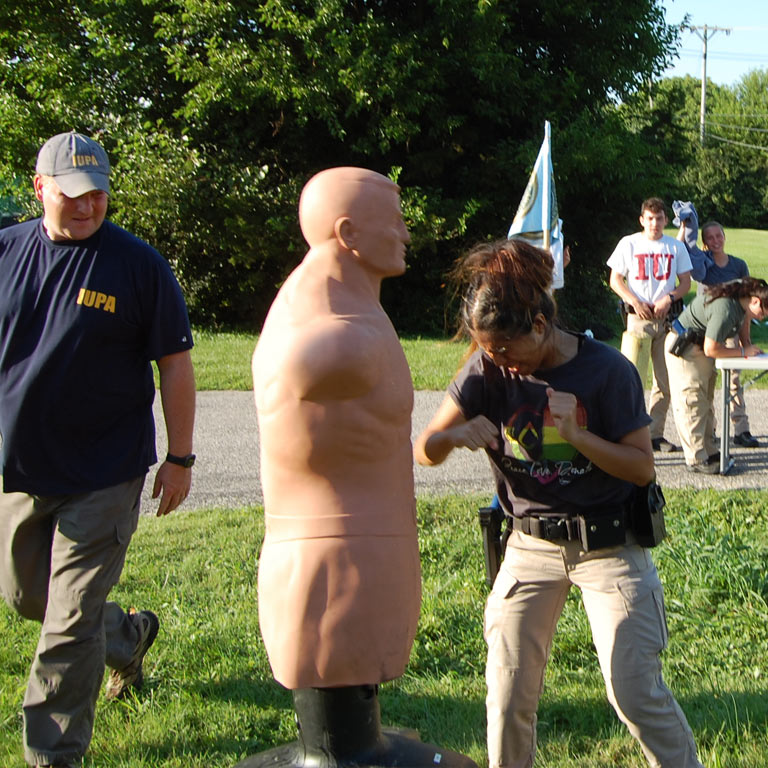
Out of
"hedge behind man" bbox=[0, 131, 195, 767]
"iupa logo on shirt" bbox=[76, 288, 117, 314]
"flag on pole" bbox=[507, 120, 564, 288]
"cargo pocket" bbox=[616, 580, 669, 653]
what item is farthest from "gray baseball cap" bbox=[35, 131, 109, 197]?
"flag on pole" bbox=[507, 120, 564, 288]

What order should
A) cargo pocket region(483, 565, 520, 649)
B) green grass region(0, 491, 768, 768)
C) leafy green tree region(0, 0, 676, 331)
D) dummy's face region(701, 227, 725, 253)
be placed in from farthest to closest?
leafy green tree region(0, 0, 676, 331)
dummy's face region(701, 227, 725, 253)
green grass region(0, 491, 768, 768)
cargo pocket region(483, 565, 520, 649)

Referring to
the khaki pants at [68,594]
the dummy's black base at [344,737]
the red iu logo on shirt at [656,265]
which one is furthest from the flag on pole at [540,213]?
the dummy's black base at [344,737]

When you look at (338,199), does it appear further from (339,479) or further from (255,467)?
(255,467)

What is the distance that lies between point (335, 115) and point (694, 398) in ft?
30.7

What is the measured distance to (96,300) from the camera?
3.27m

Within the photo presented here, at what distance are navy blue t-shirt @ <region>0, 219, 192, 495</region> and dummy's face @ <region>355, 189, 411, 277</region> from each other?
1585 millimetres

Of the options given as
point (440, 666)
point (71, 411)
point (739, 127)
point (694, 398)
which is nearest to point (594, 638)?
point (440, 666)

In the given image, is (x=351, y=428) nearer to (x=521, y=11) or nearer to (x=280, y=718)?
(x=280, y=718)

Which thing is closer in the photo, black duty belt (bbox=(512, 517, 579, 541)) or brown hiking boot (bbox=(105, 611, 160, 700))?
black duty belt (bbox=(512, 517, 579, 541))

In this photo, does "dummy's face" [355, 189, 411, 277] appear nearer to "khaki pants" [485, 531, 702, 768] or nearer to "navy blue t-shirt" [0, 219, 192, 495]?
"khaki pants" [485, 531, 702, 768]

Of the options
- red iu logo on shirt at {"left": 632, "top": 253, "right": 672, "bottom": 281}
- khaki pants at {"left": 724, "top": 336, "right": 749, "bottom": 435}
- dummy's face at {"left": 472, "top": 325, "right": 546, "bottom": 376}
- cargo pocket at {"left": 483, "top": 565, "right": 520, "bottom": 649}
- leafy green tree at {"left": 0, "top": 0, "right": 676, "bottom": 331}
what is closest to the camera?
dummy's face at {"left": 472, "top": 325, "right": 546, "bottom": 376}

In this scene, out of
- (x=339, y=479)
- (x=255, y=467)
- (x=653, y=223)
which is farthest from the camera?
(x=653, y=223)

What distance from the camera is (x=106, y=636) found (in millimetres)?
3693

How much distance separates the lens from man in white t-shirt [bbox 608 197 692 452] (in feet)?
26.3
